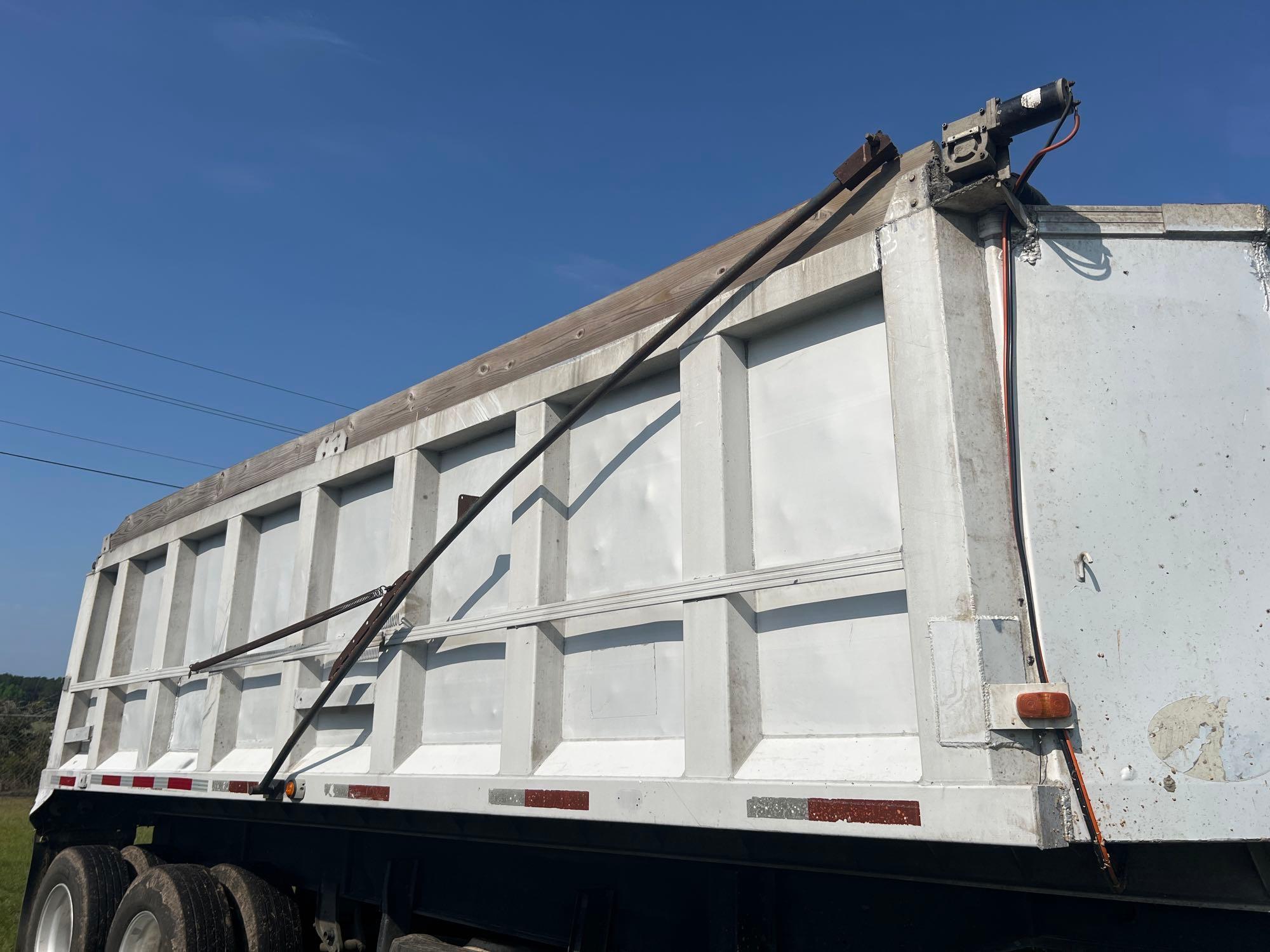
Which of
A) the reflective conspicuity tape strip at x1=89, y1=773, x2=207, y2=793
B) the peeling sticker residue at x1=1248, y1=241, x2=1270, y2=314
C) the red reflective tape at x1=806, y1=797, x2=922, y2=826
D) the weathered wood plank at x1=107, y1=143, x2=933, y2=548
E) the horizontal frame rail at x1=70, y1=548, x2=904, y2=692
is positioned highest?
the weathered wood plank at x1=107, y1=143, x2=933, y2=548

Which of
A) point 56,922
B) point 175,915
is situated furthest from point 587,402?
point 56,922

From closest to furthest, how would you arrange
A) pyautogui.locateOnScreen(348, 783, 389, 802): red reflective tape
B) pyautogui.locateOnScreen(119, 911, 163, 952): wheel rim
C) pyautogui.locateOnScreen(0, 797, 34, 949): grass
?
pyautogui.locateOnScreen(348, 783, 389, 802): red reflective tape → pyautogui.locateOnScreen(119, 911, 163, 952): wheel rim → pyautogui.locateOnScreen(0, 797, 34, 949): grass

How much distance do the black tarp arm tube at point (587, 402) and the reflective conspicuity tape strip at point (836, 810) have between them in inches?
58.1

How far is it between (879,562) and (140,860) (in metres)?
5.49

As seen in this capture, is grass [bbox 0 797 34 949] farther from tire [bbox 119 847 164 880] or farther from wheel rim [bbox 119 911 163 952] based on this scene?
wheel rim [bbox 119 911 163 952]

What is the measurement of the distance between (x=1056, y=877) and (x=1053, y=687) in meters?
0.50

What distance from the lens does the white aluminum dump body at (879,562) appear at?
234 cm

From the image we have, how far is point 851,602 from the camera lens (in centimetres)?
275

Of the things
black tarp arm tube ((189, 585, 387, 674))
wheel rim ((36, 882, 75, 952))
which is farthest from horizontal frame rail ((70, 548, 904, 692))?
wheel rim ((36, 882, 75, 952))

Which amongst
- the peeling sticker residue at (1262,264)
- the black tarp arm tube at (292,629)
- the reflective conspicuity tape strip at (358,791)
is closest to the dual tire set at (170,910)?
the black tarp arm tube at (292,629)

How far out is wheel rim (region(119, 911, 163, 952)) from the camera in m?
5.09

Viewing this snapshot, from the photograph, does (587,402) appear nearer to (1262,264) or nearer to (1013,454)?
(1013,454)

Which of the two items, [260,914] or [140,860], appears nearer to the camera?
[260,914]

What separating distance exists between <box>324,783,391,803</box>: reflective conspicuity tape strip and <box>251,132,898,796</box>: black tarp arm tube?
337mm
